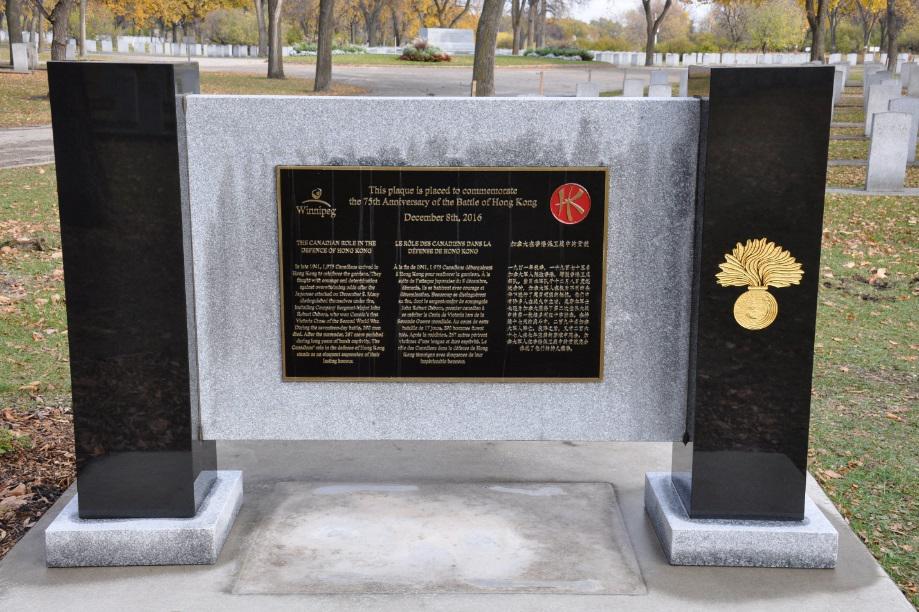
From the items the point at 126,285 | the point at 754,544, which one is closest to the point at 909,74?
the point at 754,544

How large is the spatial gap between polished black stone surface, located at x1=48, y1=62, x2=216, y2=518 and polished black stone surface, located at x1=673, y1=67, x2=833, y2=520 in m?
2.51

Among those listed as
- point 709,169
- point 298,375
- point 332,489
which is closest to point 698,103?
point 709,169

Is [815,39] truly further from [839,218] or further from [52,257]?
[52,257]

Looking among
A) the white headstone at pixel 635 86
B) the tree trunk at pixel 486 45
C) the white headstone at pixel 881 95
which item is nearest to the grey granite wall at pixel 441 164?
the tree trunk at pixel 486 45

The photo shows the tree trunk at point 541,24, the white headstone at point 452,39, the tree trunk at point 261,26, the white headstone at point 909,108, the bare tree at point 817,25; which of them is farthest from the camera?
the tree trunk at point 541,24

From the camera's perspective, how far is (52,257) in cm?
1131

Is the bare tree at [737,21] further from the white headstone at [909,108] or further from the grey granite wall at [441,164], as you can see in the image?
the grey granite wall at [441,164]

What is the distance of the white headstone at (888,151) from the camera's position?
16.0 metres

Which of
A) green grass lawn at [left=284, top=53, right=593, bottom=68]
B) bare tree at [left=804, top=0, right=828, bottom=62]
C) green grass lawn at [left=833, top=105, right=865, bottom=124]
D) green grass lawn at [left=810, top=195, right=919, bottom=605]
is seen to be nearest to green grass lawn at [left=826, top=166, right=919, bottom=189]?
green grass lawn at [left=810, top=195, right=919, bottom=605]

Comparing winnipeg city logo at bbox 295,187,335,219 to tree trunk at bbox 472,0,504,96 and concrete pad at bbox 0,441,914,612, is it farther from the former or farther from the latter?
tree trunk at bbox 472,0,504,96

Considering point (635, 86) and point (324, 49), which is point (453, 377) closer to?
point (635, 86)

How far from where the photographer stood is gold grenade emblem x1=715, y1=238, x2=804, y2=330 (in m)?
4.55

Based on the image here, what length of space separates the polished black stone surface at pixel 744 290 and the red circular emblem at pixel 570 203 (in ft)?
1.88

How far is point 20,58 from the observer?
3791 cm
